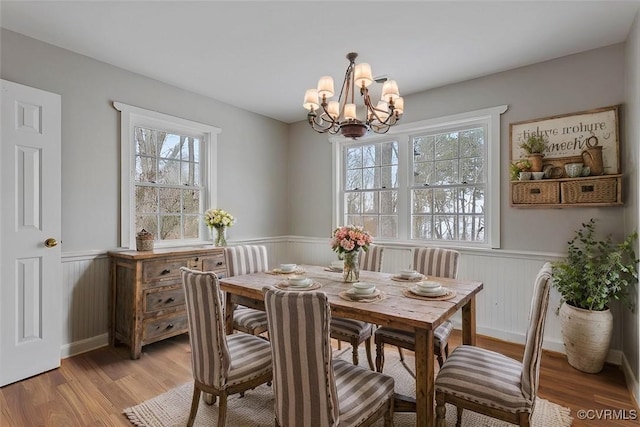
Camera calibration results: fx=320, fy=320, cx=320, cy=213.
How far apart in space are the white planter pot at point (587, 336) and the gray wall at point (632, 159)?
0.52 ft

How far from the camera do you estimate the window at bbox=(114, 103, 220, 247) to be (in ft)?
10.7

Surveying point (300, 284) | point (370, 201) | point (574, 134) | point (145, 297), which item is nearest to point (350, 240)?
point (300, 284)

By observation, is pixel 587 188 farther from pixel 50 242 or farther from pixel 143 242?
pixel 50 242

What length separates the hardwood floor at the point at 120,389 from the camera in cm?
203

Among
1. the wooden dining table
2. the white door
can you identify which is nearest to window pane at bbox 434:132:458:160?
the wooden dining table

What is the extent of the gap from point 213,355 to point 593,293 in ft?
9.17

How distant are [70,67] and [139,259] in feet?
6.00

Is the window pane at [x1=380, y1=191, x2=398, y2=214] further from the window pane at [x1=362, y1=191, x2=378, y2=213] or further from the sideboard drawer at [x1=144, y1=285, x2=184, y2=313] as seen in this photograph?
the sideboard drawer at [x1=144, y1=285, x2=184, y2=313]

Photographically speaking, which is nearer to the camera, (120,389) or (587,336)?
(120,389)

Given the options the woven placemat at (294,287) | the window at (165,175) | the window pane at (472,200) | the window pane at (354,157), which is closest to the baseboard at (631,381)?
the window pane at (472,200)

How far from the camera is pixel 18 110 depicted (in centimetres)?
247

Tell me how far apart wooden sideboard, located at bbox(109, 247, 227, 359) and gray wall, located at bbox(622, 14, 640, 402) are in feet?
12.2

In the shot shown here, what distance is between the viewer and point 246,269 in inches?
116

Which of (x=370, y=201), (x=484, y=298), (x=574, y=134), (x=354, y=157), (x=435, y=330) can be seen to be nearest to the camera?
(x=435, y=330)
